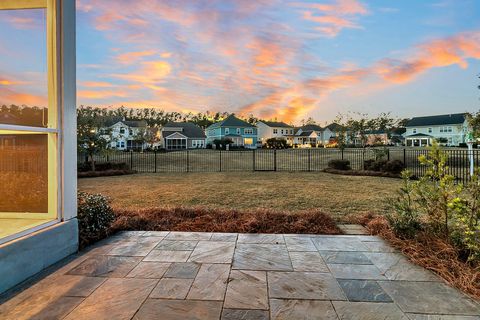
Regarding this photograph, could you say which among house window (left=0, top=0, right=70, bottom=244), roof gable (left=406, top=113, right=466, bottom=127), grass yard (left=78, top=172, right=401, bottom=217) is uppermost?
roof gable (left=406, top=113, right=466, bottom=127)

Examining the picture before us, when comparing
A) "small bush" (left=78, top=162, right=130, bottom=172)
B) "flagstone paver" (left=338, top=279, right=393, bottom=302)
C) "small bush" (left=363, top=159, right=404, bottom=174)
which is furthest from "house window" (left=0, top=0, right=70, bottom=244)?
"small bush" (left=363, top=159, right=404, bottom=174)

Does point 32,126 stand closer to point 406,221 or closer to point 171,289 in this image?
point 171,289

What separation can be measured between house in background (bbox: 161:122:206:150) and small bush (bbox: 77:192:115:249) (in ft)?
120

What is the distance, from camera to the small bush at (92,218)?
328 centimetres

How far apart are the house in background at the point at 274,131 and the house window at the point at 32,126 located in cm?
4463

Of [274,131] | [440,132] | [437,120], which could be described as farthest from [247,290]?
[437,120]

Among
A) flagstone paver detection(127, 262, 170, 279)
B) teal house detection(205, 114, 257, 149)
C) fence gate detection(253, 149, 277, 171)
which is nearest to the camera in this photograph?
flagstone paver detection(127, 262, 170, 279)

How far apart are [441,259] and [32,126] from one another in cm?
469

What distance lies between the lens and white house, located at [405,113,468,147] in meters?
41.1

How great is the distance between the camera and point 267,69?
10906 millimetres

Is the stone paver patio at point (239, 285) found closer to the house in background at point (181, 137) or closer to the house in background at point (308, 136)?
the house in background at point (181, 137)

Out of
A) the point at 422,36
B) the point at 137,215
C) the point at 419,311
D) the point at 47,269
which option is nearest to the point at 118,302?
the point at 47,269

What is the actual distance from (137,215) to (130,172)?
9239 millimetres

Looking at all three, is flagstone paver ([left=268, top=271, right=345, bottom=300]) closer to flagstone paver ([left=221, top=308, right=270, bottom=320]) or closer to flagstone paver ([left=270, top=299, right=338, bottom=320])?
flagstone paver ([left=270, top=299, right=338, bottom=320])
